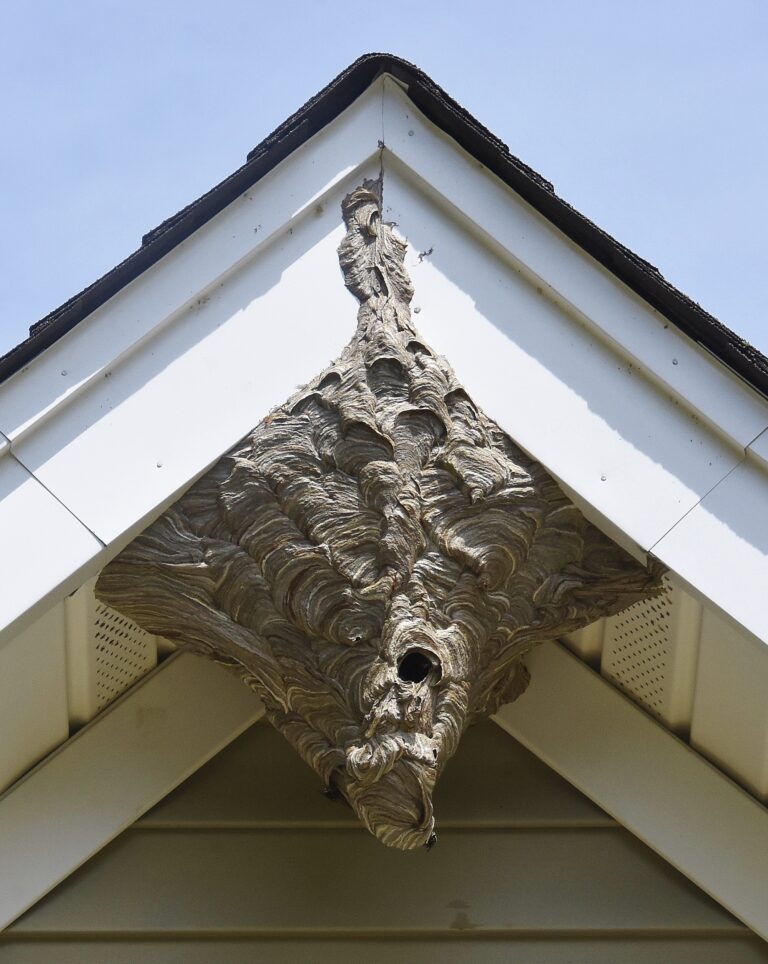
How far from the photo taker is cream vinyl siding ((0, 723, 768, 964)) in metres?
→ 3.64

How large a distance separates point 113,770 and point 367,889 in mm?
855

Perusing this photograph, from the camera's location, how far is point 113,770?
380 centimetres

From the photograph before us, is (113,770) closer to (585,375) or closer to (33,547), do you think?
(33,547)

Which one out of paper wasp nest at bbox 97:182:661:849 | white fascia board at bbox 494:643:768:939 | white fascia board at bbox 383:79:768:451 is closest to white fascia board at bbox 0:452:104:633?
paper wasp nest at bbox 97:182:661:849

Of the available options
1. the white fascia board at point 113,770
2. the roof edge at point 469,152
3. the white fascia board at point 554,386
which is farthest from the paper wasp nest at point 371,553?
the white fascia board at point 113,770

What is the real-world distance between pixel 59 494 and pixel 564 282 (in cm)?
132

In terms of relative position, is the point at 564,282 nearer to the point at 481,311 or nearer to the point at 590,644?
the point at 481,311

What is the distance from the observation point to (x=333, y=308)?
3.16 m

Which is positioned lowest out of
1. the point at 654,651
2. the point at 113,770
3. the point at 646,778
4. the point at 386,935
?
the point at 113,770

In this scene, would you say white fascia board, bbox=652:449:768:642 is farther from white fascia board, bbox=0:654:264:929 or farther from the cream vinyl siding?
white fascia board, bbox=0:654:264:929

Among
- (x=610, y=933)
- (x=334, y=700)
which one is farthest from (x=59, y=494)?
(x=610, y=933)

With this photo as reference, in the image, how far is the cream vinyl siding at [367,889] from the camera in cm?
364

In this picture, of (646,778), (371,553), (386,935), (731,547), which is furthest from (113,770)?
(731,547)

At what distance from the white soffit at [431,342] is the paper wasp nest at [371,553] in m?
0.09
